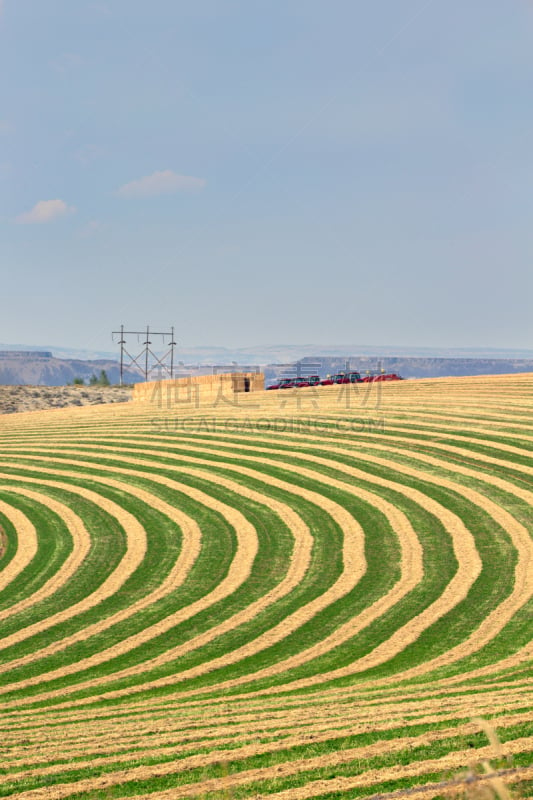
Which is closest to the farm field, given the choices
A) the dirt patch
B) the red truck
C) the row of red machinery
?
the row of red machinery

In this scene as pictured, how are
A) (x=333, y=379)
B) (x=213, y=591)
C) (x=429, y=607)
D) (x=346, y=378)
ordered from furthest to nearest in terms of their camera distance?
1. (x=333, y=379)
2. (x=346, y=378)
3. (x=213, y=591)
4. (x=429, y=607)

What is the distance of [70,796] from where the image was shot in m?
7.32

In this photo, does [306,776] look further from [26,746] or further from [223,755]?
[26,746]

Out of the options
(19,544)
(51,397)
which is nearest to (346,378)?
(19,544)

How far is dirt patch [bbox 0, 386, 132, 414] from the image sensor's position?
78938 millimetres

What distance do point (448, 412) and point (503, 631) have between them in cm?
2064

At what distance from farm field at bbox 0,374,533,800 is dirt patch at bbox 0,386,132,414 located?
44.6 meters

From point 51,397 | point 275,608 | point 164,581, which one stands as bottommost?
point 275,608

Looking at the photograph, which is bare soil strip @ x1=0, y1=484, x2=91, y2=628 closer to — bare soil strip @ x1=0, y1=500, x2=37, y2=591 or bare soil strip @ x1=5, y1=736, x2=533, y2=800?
bare soil strip @ x1=0, y1=500, x2=37, y2=591

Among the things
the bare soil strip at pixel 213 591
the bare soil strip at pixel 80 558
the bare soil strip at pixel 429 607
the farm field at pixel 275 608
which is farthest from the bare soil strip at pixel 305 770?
the bare soil strip at pixel 80 558

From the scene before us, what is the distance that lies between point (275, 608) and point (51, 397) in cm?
7338

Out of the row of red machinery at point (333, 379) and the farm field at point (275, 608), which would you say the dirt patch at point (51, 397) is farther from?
the farm field at point (275, 608)

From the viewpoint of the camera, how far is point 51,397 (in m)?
86.0

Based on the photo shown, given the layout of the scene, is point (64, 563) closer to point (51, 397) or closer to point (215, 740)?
point (215, 740)
